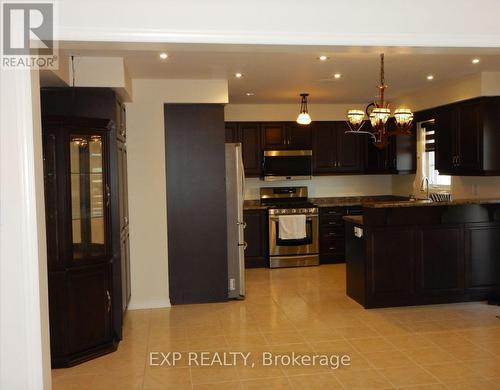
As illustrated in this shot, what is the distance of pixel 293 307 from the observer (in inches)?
223

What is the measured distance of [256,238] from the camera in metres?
7.85

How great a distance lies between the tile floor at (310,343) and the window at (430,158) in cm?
234

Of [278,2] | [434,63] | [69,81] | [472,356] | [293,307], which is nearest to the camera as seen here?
[278,2]

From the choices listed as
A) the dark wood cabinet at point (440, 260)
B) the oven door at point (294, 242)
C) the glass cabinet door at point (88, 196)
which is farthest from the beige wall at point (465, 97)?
the glass cabinet door at point (88, 196)

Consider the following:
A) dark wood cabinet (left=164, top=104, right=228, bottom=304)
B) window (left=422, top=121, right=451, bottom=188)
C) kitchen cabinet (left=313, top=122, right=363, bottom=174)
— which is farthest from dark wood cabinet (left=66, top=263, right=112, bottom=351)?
window (left=422, top=121, right=451, bottom=188)

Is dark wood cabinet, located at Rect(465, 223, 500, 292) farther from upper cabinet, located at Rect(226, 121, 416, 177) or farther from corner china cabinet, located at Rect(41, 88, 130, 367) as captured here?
corner china cabinet, located at Rect(41, 88, 130, 367)

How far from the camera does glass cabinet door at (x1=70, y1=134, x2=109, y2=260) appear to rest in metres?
4.11

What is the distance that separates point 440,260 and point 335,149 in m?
3.20

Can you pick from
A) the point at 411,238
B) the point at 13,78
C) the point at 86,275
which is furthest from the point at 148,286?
the point at 13,78

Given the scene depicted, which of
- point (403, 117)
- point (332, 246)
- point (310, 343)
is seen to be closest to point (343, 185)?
point (332, 246)

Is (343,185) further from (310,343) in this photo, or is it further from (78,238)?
(78,238)

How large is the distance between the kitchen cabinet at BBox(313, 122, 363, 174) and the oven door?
3.17 feet

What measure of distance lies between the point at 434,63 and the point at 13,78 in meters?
4.41

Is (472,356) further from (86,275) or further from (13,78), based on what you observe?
(13,78)
